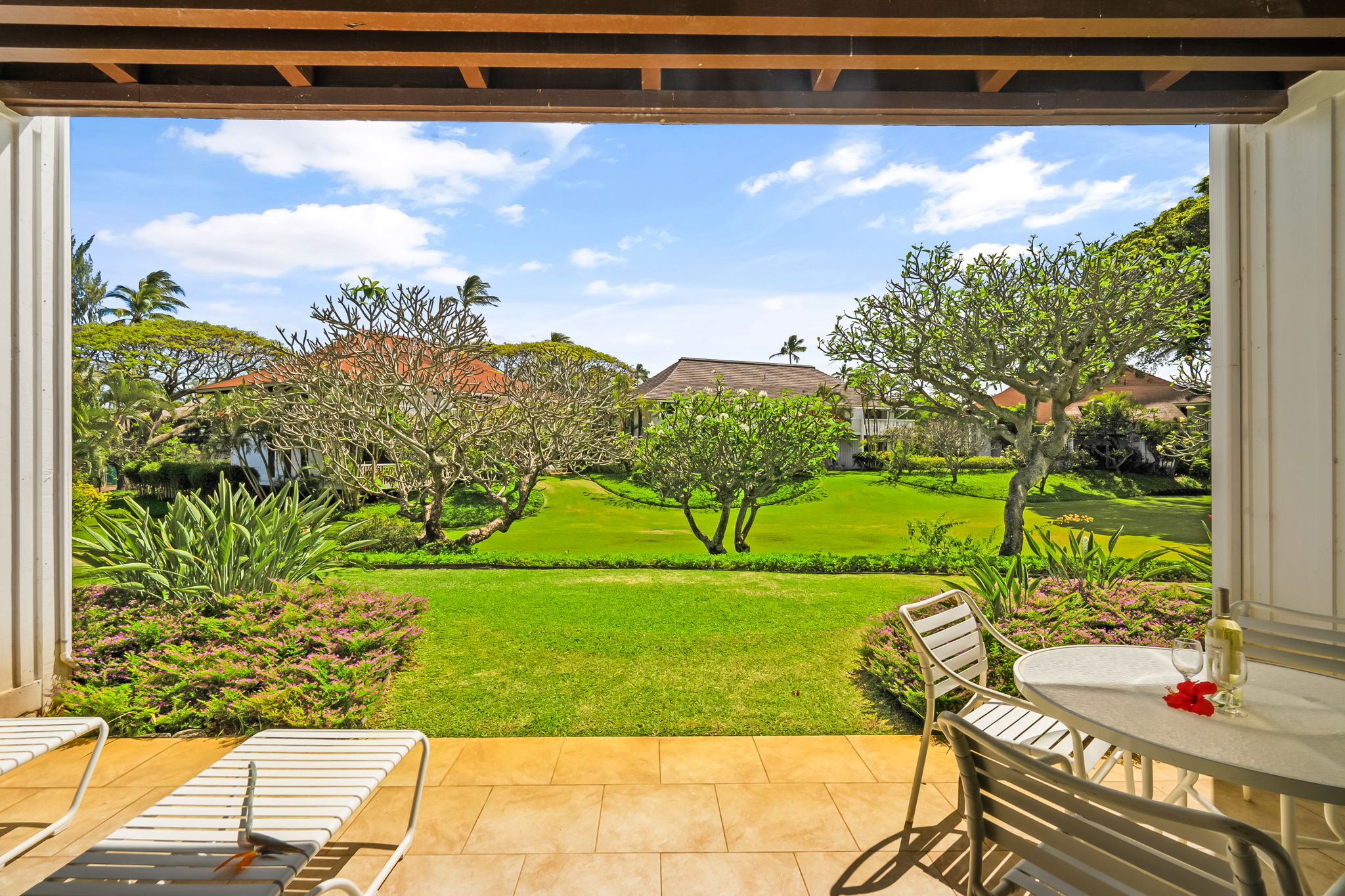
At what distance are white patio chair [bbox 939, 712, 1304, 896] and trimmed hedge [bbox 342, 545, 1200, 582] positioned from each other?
14.3 ft

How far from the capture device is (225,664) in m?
3.34

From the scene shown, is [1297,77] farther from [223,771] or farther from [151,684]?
A: [151,684]

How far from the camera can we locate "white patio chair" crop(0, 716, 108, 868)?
2078 mm

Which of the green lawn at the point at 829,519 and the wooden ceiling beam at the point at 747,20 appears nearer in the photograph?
the wooden ceiling beam at the point at 747,20

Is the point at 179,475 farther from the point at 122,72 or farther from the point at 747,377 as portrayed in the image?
the point at 747,377

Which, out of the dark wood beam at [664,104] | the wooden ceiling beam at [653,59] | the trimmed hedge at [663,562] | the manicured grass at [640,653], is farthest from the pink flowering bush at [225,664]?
the wooden ceiling beam at [653,59]

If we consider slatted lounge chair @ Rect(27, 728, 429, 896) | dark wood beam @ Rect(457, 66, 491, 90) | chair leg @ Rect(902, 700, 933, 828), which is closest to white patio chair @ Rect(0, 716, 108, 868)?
slatted lounge chair @ Rect(27, 728, 429, 896)

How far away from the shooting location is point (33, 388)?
10.4 ft

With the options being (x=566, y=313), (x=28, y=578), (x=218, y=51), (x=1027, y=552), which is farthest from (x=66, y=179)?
(x=1027, y=552)

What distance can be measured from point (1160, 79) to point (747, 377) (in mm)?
3733

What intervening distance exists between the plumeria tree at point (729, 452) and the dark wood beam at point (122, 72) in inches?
168

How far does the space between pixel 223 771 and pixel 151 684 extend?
6.00ft

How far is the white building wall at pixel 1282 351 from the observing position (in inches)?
105

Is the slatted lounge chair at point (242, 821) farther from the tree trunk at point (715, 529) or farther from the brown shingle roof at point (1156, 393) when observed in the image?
the brown shingle roof at point (1156, 393)
